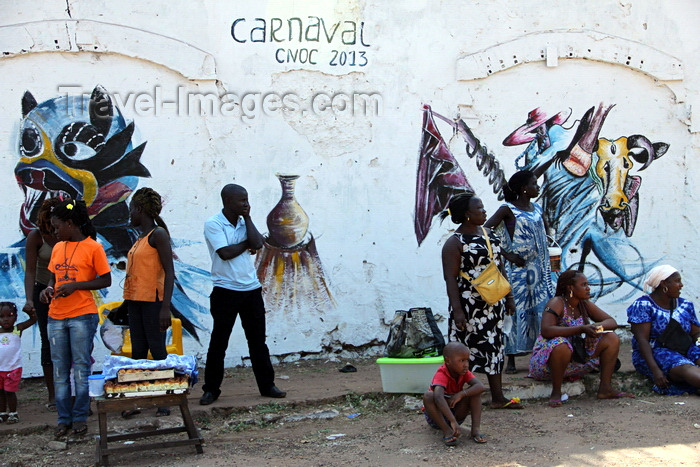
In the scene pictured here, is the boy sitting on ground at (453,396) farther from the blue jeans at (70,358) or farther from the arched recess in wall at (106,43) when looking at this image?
the arched recess in wall at (106,43)

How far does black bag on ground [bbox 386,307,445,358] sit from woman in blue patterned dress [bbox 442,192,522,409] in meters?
0.37

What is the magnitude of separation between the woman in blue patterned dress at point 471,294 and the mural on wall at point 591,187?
97.1 inches

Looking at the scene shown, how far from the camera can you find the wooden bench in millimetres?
4770

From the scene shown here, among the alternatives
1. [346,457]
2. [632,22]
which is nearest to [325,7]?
[632,22]

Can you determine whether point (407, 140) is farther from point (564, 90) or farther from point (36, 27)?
point (36, 27)

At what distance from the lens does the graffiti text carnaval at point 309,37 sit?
7.31 m

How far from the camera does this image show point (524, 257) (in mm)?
6359

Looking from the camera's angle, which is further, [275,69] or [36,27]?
[275,69]

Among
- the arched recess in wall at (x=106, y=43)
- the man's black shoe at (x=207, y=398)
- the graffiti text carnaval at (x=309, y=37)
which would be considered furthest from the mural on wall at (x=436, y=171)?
the man's black shoe at (x=207, y=398)

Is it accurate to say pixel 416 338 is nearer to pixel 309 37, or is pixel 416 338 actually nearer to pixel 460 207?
pixel 460 207

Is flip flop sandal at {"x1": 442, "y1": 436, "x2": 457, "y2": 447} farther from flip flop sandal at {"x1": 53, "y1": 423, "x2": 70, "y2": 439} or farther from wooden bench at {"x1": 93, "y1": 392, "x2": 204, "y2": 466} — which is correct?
flip flop sandal at {"x1": 53, "y1": 423, "x2": 70, "y2": 439}

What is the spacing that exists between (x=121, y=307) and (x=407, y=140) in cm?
318

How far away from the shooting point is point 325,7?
293 inches

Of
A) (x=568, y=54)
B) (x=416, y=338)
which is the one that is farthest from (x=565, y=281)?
(x=568, y=54)
